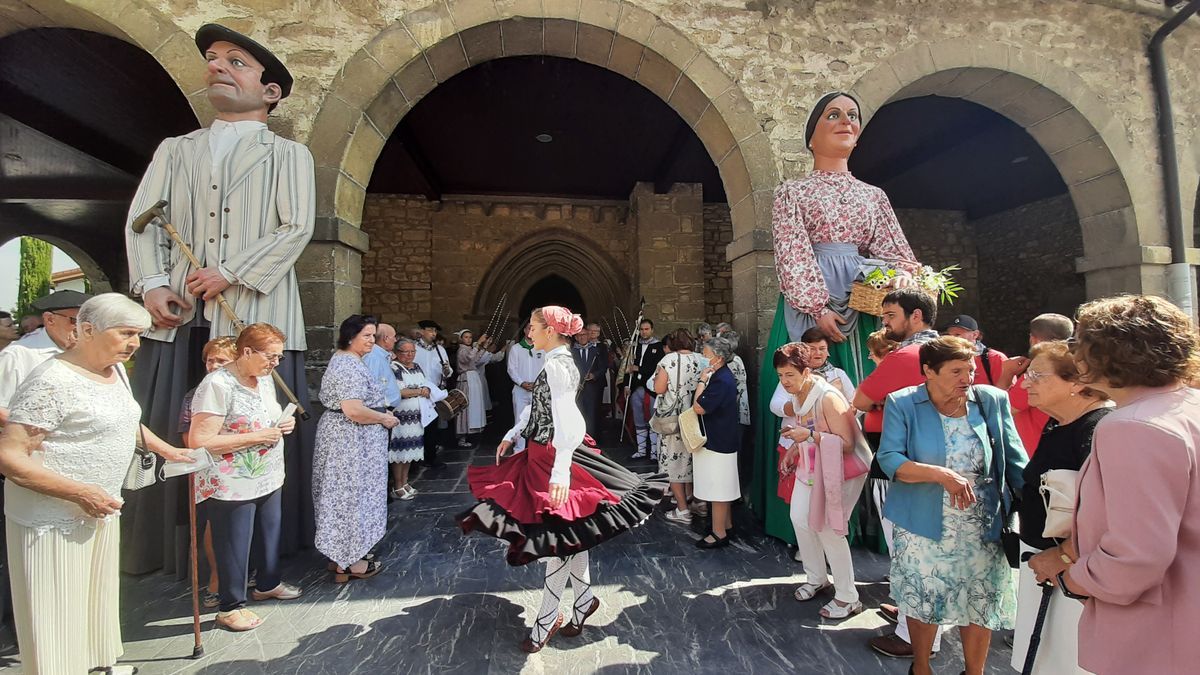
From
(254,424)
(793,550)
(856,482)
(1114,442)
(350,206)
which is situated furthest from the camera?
(350,206)

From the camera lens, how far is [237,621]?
260 cm

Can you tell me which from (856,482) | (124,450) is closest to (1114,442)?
(856,482)

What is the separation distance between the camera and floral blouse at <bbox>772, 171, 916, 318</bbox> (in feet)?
11.5

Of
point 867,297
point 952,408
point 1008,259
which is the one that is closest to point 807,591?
point 952,408

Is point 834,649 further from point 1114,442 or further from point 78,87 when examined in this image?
point 78,87

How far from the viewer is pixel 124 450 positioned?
2.01 metres

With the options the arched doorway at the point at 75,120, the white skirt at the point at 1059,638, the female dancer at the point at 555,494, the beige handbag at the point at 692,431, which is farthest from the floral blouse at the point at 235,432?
the arched doorway at the point at 75,120

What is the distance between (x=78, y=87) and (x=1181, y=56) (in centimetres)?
1131

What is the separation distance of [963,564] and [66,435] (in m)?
3.29

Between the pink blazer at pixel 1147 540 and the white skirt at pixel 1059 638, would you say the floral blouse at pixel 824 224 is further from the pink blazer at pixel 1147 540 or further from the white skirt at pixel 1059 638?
the pink blazer at pixel 1147 540

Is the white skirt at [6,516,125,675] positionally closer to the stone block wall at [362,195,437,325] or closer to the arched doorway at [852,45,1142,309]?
the arched doorway at [852,45,1142,309]

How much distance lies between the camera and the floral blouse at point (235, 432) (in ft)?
8.25

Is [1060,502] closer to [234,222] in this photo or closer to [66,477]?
[66,477]

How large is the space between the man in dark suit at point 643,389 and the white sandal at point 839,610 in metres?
3.75
